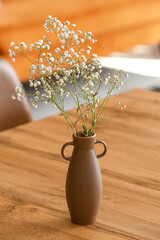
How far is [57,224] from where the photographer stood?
2.90ft

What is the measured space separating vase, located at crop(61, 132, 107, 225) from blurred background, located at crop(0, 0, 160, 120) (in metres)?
2.36

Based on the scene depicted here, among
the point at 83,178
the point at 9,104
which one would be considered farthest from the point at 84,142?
the point at 9,104

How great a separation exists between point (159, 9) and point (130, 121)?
3.34 m

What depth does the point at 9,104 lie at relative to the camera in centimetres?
157

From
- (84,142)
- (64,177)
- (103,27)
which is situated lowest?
(64,177)

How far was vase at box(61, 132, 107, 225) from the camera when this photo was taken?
0.83 meters

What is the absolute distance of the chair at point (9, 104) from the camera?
60.8 inches

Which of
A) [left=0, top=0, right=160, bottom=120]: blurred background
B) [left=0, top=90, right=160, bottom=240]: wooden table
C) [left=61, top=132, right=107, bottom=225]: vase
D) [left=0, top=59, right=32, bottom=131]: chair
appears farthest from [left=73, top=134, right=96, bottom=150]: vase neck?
[left=0, top=0, right=160, bottom=120]: blurred background

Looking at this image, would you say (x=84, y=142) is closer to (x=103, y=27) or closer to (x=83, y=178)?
(x=83, y=178)

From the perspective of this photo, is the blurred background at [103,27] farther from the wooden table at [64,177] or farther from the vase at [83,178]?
the vase at [83,178]

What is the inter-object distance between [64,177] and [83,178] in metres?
0.24

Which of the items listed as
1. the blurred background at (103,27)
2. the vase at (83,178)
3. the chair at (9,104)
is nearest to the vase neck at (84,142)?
the vase at (83,178)

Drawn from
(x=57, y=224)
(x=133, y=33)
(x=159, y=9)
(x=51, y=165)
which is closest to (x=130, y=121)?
(x=51, y=165)

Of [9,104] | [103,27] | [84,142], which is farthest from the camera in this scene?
[103,27]
